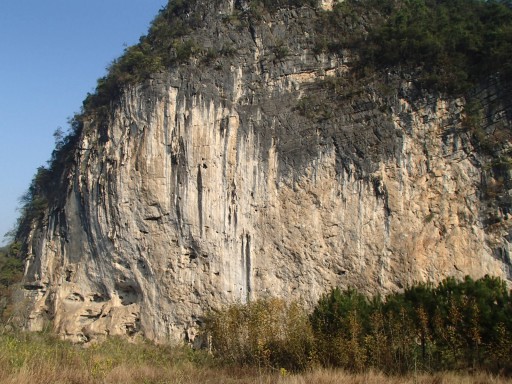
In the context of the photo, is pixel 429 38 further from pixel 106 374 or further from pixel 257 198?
pixel 106 374

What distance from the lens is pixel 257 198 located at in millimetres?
20469

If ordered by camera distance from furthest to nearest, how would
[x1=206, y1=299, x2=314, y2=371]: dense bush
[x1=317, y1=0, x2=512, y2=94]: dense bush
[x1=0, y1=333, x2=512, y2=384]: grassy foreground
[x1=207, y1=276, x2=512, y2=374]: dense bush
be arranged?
1. [x1=317, y1=0, x2=512, y2=94]: dense bush
2. [x1=206, y1=299, x2=314, y2=371]: dense bush
3. [x1=207, y1=276, x2=512, y2=374]: dense bush
4. [x1=0, y1=333, x2=512, y2=384]: grassy foreground

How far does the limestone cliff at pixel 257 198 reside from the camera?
19266 mm

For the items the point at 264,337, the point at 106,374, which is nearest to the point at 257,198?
the point at 264,337

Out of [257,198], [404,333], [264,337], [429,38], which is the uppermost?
[429,38]

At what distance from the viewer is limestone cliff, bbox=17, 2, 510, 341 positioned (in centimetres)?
1927

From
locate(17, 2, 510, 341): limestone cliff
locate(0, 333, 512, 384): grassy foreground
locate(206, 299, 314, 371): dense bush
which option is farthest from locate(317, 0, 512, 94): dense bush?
locate(0, 333, 512, 384): grassy foreground

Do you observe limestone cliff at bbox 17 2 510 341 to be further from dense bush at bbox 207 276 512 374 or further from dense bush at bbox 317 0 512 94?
dense bush at bbox 207 276 512 374

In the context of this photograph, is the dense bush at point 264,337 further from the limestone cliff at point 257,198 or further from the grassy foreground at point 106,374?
the limestone cliff at point 257,198

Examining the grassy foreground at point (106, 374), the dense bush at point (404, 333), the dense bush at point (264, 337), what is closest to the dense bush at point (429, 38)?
the dense bush at point (404, 333)

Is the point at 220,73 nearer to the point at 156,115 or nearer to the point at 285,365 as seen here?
the point at 156,115

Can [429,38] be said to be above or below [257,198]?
above

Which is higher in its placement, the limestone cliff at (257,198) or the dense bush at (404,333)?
the limestone cliff at (257,198)

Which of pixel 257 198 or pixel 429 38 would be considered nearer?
pixel 257 198
